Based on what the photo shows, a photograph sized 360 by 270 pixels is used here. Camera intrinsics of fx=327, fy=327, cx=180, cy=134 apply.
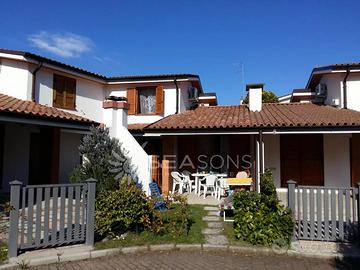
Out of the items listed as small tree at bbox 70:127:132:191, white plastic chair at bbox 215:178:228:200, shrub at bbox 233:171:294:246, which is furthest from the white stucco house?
shrub at bbox 233:171:294:246

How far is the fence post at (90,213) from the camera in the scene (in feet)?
22.7

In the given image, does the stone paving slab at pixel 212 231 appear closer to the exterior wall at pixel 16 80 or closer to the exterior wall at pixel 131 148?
the exterior wall at pixel 131 148

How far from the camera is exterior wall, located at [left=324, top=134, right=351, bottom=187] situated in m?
13.8

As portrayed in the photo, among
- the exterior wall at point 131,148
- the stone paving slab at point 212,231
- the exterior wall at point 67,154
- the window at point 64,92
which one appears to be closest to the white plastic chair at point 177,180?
the exterior wall at point 131,148

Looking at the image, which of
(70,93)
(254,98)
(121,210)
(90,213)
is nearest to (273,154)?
(254,98)

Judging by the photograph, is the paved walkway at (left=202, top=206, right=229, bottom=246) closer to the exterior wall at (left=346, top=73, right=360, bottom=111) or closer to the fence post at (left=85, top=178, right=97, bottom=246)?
the fence post at (left=85, top=178, right=97, bottom=246)

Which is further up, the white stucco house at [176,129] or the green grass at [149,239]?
the white stucco house at [176,129]

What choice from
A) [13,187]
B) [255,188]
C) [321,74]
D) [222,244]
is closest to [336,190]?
[222,244]

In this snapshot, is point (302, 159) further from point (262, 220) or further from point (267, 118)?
point (262, 220)

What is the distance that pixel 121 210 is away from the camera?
295 inches

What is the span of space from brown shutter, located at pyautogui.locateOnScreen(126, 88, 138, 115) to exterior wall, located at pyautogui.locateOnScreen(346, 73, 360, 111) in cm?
1095

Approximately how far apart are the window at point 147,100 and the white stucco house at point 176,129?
340mm

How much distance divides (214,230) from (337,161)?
27.0 feet

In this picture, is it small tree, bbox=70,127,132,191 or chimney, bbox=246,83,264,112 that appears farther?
chimney, bbox=246,83,264,112
